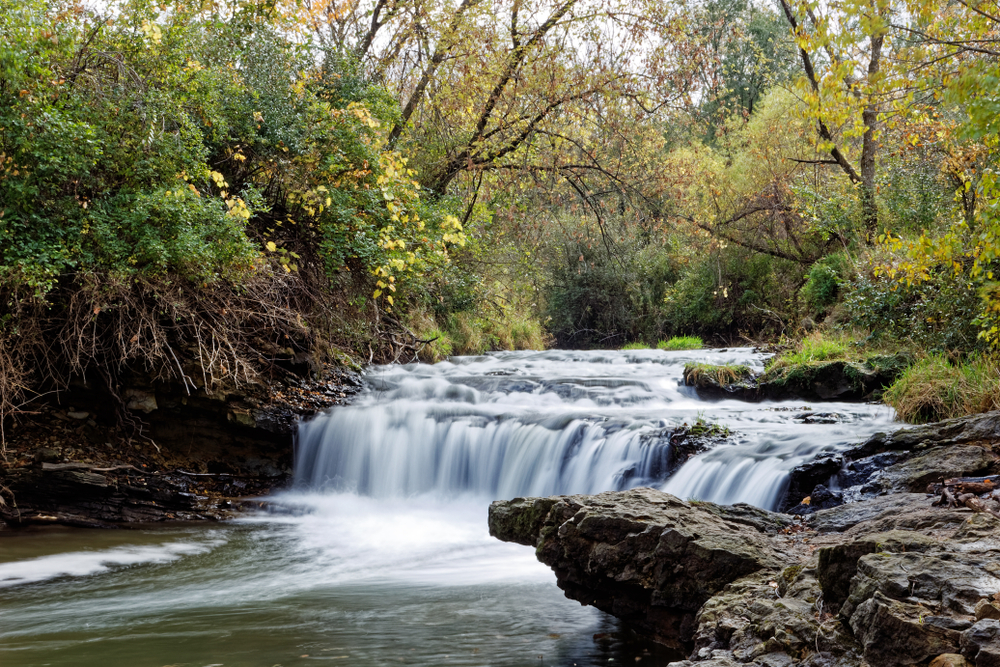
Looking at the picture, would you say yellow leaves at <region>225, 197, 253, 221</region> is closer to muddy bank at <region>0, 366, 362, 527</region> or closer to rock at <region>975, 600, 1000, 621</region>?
muddy bank at <region>0, 366, 362, 527</region>

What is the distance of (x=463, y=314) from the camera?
16.5 m

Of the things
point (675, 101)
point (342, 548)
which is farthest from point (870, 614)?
point (675, 101)

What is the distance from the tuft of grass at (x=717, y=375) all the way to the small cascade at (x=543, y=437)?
24 cm

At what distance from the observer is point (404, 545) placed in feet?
24.2

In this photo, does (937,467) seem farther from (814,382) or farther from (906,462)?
(814,382)

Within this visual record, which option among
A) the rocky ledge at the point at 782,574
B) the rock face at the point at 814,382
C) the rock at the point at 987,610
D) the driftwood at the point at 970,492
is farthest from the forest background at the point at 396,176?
the rock at the point at 987,610

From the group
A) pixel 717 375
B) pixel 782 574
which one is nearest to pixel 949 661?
pixel 782 574

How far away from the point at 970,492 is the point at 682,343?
1700 cm

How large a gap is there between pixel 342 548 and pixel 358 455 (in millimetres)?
2444

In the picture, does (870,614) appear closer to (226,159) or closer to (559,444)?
(559,444)

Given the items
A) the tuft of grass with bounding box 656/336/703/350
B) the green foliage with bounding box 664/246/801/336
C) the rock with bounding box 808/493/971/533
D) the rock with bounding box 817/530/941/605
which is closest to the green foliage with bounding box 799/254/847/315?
the green foliage with bounding box 664/246/801/336

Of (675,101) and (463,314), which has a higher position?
(675,101)

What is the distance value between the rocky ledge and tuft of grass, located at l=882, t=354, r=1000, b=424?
3.56 metres

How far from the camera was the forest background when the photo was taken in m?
7.12
